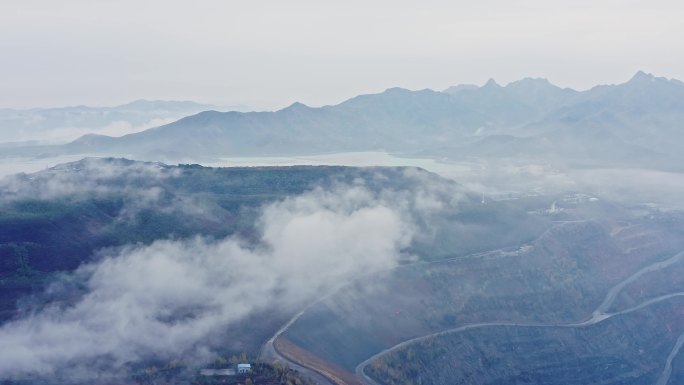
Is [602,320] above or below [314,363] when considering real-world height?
below

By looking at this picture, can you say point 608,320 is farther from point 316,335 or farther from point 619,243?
point 316,335

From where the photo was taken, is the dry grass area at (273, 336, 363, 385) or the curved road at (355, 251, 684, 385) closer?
the dry grass area at (273, 336, 363, 385)

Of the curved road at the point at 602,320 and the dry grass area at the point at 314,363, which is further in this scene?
the curved road at the point at 602,320

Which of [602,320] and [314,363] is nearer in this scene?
[314,363]

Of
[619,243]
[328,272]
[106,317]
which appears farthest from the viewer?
[619,243]

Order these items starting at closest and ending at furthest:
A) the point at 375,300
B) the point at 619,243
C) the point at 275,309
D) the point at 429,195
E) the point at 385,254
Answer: the point at 275,309, the point at 375,300, the point at 385,254, the point at 619,243, the point at 429,195

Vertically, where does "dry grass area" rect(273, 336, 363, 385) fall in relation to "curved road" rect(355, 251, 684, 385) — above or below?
above

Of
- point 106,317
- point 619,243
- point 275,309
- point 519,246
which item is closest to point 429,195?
point 519,246

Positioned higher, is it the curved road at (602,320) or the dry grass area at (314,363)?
the dry grass area at (314,363)
